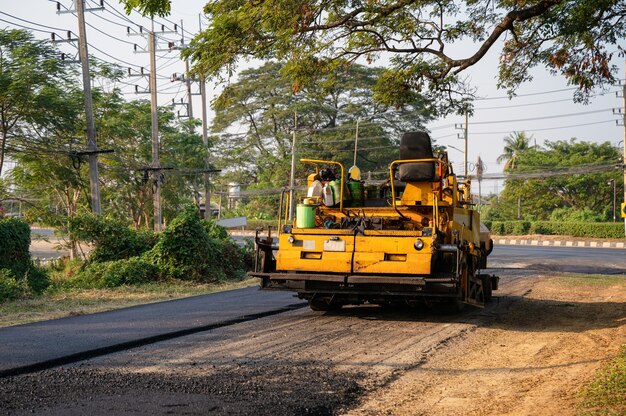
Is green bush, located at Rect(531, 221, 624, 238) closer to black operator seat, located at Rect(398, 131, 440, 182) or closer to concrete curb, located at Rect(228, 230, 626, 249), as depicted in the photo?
concrete curb, located at Rect(228, 230, 626, 249)

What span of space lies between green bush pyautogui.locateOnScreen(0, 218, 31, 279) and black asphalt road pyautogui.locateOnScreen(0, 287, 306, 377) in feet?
16.2

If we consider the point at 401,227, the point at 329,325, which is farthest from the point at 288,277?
the point at 401,227

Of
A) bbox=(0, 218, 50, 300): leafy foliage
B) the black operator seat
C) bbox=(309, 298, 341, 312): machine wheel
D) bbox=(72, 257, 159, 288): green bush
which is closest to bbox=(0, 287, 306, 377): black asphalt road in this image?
bbox=(309, 298, 341, 312): machine wheel

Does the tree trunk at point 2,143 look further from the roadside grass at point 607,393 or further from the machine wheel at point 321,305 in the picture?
the roadside grass at point 607,393

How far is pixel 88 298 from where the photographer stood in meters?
15.9

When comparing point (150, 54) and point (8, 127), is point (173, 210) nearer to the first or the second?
point (150, 54)

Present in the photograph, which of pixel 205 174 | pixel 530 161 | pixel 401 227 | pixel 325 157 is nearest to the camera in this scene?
pixel 401 227

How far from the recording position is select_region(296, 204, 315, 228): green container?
39.0 ft

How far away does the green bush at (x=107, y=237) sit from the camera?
19.9 metres

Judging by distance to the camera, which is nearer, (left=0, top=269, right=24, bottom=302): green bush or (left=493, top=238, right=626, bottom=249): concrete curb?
(left=0, top=269, right=24, bottom=302): green bush

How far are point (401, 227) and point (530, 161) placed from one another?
180 feet

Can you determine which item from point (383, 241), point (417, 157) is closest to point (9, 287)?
point (383, 241)

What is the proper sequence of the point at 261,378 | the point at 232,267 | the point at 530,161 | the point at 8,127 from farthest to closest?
the point at 530,161 < the point at 8,127 < the point at 232,267 < the point at 261,378

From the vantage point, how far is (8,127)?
2584 centimetres
